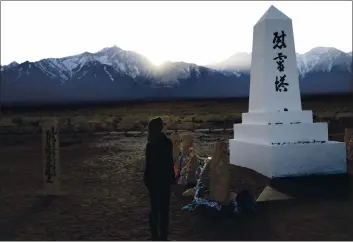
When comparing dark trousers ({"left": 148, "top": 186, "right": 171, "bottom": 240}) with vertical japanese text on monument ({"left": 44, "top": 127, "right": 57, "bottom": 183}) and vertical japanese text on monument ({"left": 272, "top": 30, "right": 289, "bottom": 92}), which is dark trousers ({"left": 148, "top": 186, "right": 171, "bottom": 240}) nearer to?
vertical japanese text on monument ({"left": 44, "top": 127, "right": 57, "bottom": 183})

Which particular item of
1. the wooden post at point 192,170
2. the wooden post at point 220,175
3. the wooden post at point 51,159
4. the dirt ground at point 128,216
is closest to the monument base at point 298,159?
the dirt ground at point 128,216

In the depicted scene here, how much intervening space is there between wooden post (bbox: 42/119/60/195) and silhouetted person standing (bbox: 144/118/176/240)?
4.72 meters

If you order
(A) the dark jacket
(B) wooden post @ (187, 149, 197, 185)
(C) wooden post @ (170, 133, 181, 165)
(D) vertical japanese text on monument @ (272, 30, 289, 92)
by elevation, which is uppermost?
(D) vertical japanese text on monument @ (272, 30, 289, 92)

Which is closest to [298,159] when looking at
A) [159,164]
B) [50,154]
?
[159,164]

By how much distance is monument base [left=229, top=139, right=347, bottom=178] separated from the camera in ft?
34.6

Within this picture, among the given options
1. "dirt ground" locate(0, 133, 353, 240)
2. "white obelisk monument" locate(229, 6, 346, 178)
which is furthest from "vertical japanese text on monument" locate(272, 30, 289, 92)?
"dirt ground" locate(0, 133, 353, 240)

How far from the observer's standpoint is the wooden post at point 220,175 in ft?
24.7

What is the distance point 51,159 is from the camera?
31.8 feet

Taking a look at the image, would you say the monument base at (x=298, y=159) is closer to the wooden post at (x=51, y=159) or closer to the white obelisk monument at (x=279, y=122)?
the white obelisk monument at (x=279, y=122)

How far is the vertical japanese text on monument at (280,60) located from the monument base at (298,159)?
180cm

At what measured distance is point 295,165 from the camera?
35.1ft

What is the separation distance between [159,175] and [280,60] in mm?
7168

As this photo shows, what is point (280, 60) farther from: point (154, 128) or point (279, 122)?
point (154, 128)

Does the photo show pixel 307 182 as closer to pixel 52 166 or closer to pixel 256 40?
pixel 256 40
